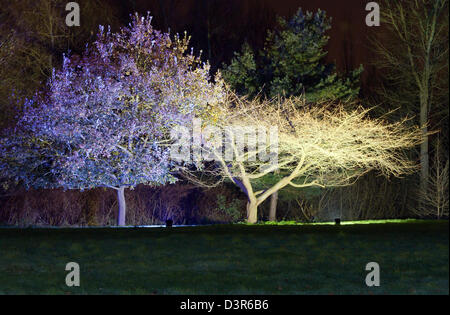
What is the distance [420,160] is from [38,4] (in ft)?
45.6

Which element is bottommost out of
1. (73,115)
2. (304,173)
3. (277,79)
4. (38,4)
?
(304,173)

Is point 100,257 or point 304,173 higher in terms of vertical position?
point 304,173

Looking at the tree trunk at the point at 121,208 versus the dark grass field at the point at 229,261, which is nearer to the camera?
the dark grass field at the point at 229,261

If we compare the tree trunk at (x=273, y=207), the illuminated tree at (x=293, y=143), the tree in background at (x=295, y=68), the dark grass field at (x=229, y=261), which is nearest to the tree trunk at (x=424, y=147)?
the tree in background at (x=295, y=68)

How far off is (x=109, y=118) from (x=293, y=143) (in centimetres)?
529

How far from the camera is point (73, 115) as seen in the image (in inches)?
653

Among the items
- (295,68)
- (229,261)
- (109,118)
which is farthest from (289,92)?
(229,261)

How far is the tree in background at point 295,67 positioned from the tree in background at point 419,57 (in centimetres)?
230

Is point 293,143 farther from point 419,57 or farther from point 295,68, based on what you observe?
point 419,57

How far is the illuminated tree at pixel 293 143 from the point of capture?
59.4ft
